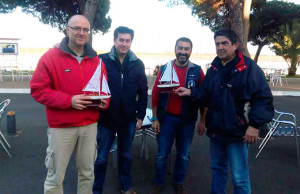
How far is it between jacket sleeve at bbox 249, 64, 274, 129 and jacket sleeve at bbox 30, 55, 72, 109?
1.60 metres

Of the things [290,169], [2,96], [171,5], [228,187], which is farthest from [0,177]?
[171,5]

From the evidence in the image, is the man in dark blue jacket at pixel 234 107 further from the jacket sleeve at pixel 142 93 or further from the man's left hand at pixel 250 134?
the jacket sleeve at pixel 142 93

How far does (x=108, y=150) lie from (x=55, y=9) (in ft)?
61.3

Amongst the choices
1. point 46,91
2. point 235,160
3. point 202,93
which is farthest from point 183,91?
point 46,91

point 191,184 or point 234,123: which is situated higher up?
point 234,123

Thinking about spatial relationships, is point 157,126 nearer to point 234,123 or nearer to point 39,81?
point 234,123

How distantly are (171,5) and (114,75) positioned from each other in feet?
49.5

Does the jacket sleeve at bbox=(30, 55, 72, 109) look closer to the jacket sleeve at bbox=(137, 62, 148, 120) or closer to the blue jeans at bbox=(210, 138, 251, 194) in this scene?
the jacket sleeve at bbox=(137, 62, 148, 120)

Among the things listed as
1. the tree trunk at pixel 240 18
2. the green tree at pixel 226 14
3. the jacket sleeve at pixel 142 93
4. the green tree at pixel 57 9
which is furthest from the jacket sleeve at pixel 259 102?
the green tree at pixel 57 9

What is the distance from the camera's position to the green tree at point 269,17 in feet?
80.0

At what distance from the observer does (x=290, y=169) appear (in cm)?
452

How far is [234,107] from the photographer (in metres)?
2.71

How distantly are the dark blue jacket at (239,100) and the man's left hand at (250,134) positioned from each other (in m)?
0.04

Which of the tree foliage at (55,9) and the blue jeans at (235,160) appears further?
the tree foliage at (55,9)
